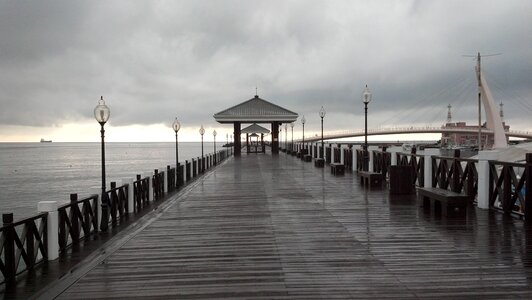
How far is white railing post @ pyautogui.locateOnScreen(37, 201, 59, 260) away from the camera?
639 cm

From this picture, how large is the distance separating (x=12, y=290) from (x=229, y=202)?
251 inches

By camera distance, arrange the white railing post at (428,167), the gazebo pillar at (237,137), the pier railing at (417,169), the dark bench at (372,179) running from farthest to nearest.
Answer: the gazebo pillar at (237,137) → the dark bench at (372,179) → the pier railing at (417,169) → the white railing post at (428,167)

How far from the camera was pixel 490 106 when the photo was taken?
2073 inches

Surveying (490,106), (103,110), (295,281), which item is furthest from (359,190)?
(490,106)

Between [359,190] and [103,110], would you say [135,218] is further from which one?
[359,190]

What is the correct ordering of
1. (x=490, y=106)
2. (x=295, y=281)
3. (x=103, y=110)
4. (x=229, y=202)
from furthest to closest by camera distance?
(x=490, y=106)
(x=229, y=202)
(x=103, y=110)
(x=295, y=281)

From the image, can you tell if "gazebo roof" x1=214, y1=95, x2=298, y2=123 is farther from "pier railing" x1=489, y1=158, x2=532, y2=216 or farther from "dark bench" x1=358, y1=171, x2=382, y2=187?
"pier railing" x1=489, y1=158, x2=532, y2=216

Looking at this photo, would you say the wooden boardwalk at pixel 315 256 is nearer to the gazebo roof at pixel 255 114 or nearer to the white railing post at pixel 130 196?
the white railing post at pixel 130 196

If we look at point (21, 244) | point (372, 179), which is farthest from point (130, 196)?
point (372, 179)

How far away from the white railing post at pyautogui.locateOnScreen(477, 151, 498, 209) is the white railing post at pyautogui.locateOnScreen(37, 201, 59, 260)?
799 cm

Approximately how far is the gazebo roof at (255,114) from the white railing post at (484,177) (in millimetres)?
28160

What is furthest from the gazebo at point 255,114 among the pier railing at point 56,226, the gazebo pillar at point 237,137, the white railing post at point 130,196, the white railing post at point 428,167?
the white railing post at point 130,196

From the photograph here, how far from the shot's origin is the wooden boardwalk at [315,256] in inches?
186

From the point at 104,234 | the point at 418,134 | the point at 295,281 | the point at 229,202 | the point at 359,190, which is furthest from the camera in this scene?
the point at 418,134
